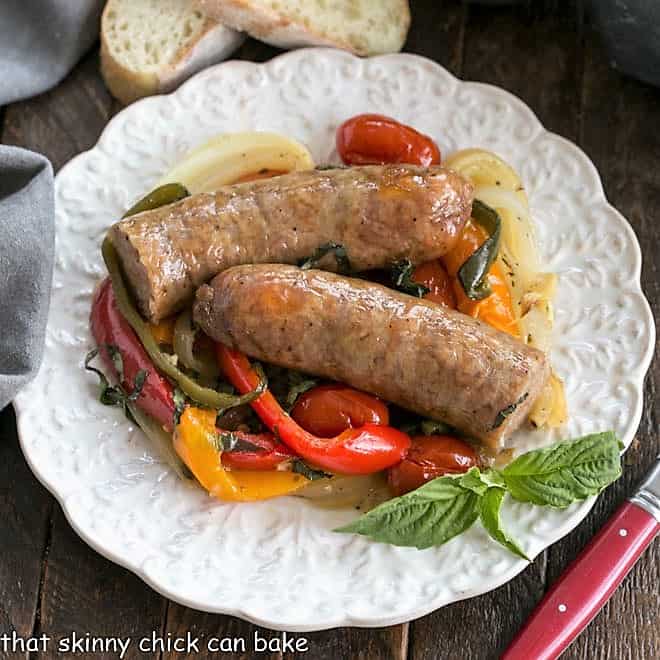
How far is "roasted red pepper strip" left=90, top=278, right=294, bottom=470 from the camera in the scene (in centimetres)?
309

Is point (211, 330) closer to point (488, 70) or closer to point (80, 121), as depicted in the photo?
point (80, 121)

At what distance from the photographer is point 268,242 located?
3223 mm

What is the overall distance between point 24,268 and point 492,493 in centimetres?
155

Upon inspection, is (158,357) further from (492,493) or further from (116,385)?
(492,493)

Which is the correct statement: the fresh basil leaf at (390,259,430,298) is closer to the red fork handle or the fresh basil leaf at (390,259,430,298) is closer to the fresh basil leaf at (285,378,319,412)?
the fresh basil leaf at (285,378,319,412)

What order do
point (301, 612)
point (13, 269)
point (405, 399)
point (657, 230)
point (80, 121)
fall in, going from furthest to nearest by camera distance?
point (80, 121) < point (657, 230) < point (13, 269) < point (405, 399) < point (301, 612)

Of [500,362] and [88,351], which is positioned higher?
[500,362]

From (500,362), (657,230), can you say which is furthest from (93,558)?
(657,230)

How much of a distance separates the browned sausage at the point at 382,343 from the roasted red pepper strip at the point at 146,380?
226mm

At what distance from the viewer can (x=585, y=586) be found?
3.00 metres

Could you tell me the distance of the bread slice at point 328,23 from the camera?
3.88 metres

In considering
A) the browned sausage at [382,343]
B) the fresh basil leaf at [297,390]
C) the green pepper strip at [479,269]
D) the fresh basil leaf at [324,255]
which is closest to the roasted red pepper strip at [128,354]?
the browned sausage at [382,343]

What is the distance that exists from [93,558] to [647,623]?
1.60 metres

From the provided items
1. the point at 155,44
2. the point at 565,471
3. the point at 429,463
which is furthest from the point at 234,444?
the point at 155,44
